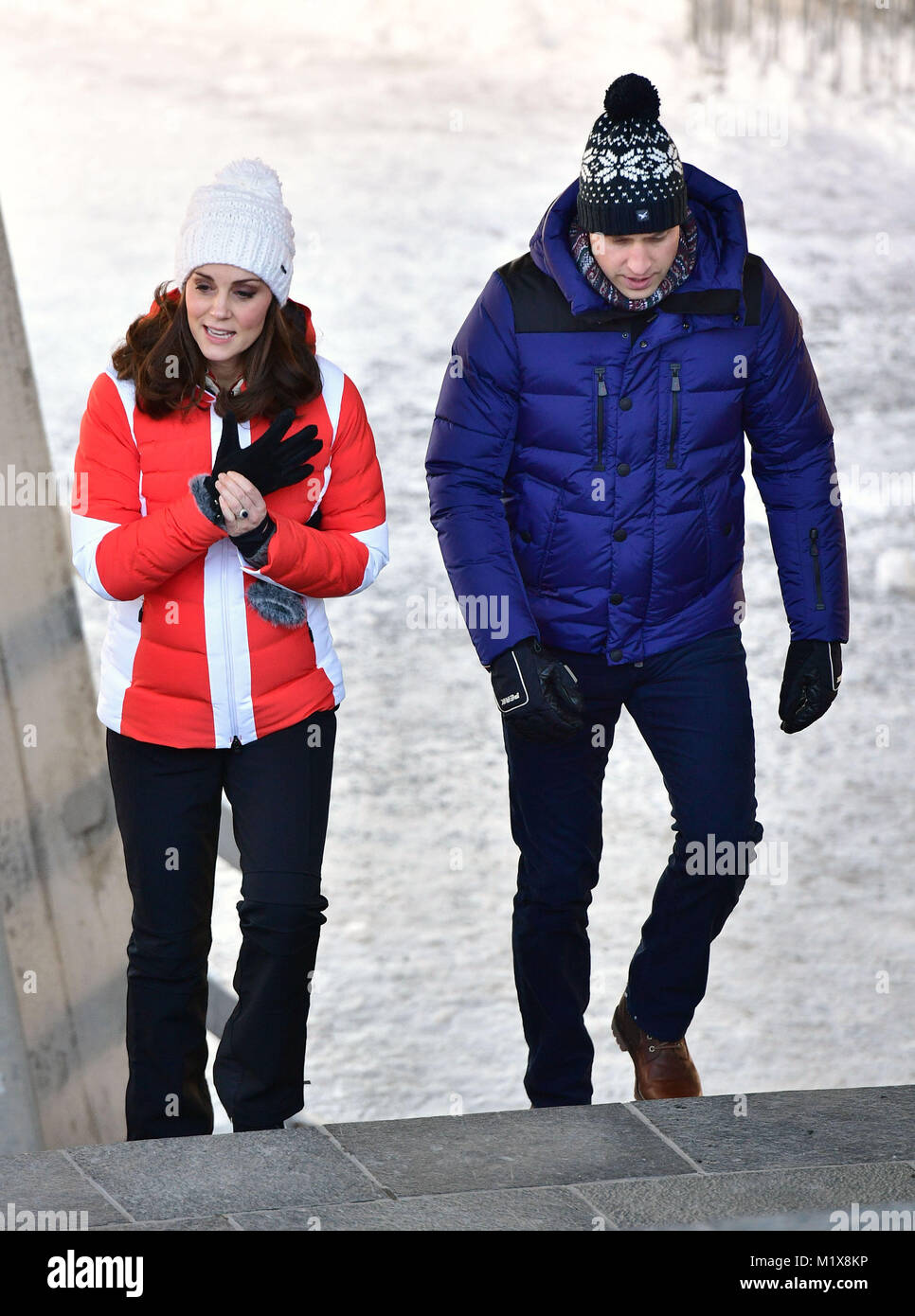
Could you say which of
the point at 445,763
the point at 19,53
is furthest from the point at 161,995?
the point at 19,53

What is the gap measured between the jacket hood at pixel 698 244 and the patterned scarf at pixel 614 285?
1 cm

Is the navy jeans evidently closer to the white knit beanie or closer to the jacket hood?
the jacket hood

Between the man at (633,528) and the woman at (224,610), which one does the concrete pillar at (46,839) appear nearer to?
the woman at (224,610)

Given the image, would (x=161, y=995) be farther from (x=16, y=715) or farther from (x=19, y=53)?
(x=19, y=53)

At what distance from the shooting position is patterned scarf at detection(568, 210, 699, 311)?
131 inches

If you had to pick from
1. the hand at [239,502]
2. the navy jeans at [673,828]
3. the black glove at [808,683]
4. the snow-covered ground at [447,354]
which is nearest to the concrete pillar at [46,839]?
the snow-covered ground at [447,354]

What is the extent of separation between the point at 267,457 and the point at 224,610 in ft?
0.92

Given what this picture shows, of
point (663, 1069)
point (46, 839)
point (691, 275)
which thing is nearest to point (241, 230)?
point (691, 275)

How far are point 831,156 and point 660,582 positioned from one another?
1543 centimetres

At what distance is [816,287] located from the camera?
1491cm

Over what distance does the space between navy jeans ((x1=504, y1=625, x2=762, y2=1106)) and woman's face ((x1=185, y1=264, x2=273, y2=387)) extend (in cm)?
87

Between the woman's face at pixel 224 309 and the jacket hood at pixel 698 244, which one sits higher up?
the jacket hood at pixel 698 244

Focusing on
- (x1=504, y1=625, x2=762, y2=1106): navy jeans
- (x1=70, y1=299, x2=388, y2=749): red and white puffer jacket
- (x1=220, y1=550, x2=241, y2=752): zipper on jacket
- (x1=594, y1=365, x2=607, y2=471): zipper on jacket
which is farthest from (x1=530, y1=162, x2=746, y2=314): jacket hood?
(x1=220, y1=550, x2=241, y2=752): zipper on jacket

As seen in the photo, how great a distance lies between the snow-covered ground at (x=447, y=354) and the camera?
6578 mm
